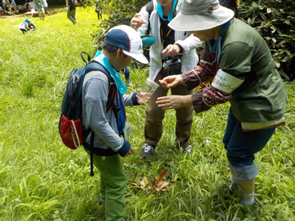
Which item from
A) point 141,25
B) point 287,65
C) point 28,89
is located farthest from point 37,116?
point 287,65

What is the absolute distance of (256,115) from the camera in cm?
185

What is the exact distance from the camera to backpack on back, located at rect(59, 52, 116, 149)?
6.09 feet

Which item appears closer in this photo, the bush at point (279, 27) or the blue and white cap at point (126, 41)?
the blue and white cap at point (126, 41)

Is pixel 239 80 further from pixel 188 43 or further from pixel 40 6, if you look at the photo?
pixel 40 6

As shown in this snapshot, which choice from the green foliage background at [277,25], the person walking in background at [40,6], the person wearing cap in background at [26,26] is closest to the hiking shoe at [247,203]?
the green foliage background at [277,25]

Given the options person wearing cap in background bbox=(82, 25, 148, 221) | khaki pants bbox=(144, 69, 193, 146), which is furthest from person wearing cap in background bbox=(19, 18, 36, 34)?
person wearing cap in background bbox=(82, 25, 148, 221)

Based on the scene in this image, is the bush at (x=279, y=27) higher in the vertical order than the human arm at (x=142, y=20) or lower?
lower

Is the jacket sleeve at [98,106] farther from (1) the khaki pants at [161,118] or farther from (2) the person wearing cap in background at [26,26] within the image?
(2) the person wearing cap in background at [26,26]

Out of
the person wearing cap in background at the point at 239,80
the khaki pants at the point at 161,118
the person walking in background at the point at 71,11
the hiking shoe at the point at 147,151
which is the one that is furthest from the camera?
the person walking in background at the point at 71,11

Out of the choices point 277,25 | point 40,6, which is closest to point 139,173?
point 277,25

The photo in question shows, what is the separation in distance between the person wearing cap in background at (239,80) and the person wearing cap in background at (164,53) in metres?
0.50

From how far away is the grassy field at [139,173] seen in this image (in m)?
2.29

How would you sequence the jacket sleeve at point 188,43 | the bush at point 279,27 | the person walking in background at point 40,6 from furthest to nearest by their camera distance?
the person walking in background at point 40,6
the bush at point 279,27
the jacket sleeve at point 188,43

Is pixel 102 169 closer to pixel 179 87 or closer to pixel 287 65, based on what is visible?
pixel 179 87
